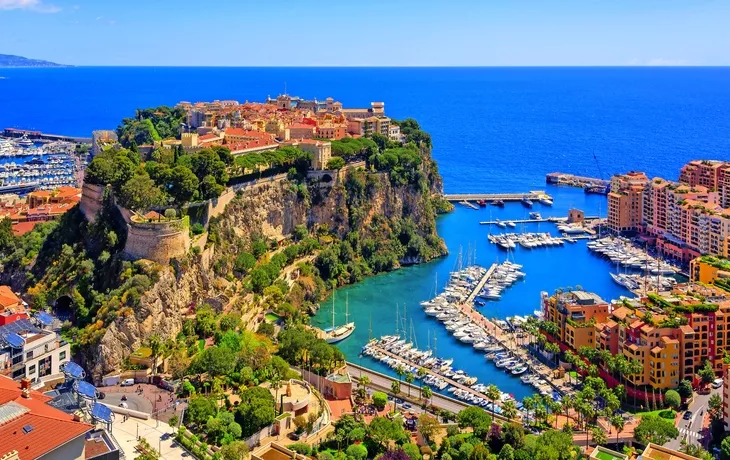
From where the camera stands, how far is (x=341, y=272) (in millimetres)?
44406

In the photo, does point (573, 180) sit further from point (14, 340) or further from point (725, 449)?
point (14, 340)

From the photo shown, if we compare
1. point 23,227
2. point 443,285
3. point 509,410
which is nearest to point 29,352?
point 509,410

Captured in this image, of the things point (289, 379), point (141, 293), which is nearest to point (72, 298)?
point (141, 293)

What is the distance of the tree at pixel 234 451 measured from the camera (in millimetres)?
21828

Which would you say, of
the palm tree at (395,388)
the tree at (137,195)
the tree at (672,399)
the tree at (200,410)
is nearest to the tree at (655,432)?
the tree at (672,399)

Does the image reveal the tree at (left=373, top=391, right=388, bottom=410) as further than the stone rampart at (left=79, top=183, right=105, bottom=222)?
No

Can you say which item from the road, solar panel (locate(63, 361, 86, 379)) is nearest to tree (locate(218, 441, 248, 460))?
solar panel (locate(63, 361, 86, 379))

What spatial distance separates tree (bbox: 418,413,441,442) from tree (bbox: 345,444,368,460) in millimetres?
2242

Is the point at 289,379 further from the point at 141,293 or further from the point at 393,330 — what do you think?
the point at 393,330

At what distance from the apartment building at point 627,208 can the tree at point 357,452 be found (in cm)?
3809

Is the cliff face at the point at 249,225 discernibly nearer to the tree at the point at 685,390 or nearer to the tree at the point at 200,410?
the tree at the point at 200,410

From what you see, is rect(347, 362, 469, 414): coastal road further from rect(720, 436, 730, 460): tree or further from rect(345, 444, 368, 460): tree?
rect(720, 436, 730, 460): tree

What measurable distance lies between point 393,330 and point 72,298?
14.6 m

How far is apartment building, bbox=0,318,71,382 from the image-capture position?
22984 millimetres
